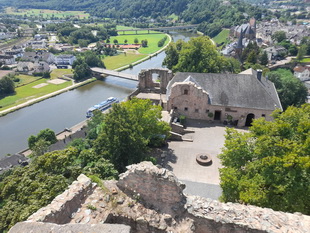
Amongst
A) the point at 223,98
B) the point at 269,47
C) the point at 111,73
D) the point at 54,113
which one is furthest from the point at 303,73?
the point at 54,113

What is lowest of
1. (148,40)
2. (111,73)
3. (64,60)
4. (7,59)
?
(111,73)

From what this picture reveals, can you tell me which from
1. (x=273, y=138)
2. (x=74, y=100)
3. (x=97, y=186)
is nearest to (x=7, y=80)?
(x=74, y=100)

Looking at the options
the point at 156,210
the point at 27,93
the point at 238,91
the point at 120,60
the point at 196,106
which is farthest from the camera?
the point at 120,60

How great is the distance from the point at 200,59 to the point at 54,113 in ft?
143

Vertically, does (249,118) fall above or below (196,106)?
below

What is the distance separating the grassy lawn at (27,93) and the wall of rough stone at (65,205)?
69.1 meters

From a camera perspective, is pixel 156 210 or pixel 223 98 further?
pixel 223 98

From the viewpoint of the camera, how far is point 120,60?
11862 centimetres

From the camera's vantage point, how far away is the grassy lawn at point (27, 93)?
7381 cm

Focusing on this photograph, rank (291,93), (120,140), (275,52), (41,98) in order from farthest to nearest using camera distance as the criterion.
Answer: (275,52) → (41,98) → (291,93) → (120,140)

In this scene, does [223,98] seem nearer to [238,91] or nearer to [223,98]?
[223,98]

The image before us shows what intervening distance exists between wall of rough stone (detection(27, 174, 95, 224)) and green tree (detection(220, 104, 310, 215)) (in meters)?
10.3

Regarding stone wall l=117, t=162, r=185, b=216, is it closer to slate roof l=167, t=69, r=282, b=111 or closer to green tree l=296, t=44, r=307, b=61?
slate roof l=167, t=69, r=282, b=111

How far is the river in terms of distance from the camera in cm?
5770
